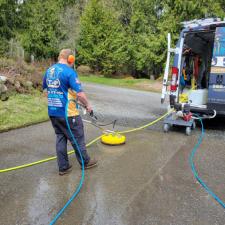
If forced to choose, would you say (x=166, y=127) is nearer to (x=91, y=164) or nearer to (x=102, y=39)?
(x=91, y=164)

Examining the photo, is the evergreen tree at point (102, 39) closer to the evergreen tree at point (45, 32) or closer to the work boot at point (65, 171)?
the evergreen tree at point (45, 32)

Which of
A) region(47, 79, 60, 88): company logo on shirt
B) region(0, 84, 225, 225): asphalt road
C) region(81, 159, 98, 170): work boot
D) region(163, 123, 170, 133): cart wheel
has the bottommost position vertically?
region(0, 84, 225, 225): asphalt road

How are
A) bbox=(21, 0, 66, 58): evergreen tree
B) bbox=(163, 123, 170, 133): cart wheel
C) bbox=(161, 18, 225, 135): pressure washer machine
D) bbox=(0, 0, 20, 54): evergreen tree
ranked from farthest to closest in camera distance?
bbox=(21, 0, 66, 58): evergreen tree → bbox=(0, 0, 20, 54): evergreen tree → bbox=(163, 123, 170, 133): cart wheel → bbox=(161, 18, 225, 135): pressure washer machine

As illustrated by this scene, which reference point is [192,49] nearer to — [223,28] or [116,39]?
[223,28]

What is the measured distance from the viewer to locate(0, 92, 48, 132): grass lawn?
6912 mm

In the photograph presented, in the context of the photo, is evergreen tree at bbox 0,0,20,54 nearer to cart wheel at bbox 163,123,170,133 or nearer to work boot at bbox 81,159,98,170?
cart wheel at bbox 163,123,170,133

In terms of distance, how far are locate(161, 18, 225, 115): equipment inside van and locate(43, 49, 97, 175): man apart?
3408mm

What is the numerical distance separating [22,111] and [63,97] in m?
3.99

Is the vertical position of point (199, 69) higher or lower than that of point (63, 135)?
higher

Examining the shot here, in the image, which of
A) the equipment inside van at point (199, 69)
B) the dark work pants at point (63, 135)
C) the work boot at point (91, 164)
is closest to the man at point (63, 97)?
the dark work pants at point (63, 135)

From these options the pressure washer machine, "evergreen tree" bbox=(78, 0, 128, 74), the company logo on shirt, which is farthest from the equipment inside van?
"evergreen tree" bbox=(78, 0, 128, 74)

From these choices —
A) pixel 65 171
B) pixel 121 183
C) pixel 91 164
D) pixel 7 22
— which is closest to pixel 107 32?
pixel 7 22

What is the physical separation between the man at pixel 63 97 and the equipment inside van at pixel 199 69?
3.41 meters

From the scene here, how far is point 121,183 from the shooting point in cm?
404
